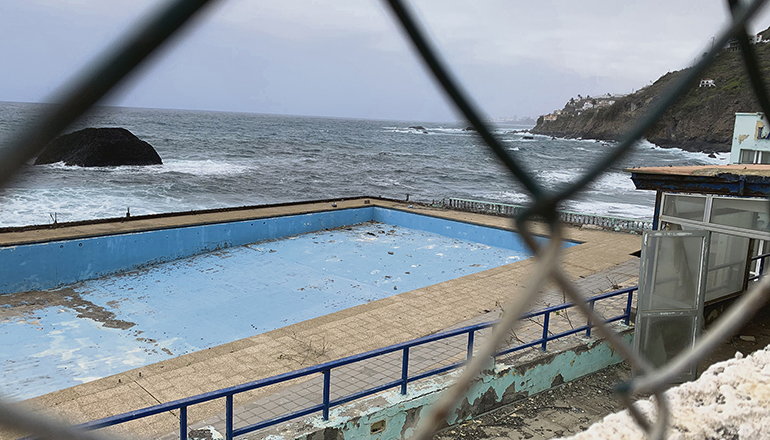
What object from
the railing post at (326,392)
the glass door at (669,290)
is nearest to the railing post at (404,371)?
the railing post at (326,392)

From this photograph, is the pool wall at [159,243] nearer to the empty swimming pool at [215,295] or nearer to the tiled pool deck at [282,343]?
the empty swimming pool at [215,295]

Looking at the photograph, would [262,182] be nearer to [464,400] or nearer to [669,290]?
[669,290]

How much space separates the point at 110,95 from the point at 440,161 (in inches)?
2631

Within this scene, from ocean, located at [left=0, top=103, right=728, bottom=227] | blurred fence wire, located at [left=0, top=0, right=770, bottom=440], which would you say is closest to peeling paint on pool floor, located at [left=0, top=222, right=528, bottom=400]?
ocean, located at [left=0, top=103, right=728, bottom=227]

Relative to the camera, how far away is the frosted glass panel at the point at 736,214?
6875mm

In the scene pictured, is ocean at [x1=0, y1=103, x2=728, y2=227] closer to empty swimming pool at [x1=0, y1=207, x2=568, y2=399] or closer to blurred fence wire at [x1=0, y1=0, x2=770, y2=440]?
empty swimming pool at [x1=0, y1=207, x2=568, y2=399]

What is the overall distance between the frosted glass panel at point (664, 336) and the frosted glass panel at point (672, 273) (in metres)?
0.16

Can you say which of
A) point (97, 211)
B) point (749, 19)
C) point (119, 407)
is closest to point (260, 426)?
point (119, 407)

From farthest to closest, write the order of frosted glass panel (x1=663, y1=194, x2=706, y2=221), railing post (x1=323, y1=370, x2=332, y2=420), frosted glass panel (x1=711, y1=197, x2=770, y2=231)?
frosted glass panel (x1=663, y1=194, x2=706, y2=221), frosted glass panel (x1=711, y1=197, x2=770, y2=231), railing post (x1=323, y1=370, x2=332, y2=420)

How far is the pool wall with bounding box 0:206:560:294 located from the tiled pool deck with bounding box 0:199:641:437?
374 mm

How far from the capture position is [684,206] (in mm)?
7242

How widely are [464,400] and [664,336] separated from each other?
2.87 metres

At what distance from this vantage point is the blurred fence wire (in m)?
0.39

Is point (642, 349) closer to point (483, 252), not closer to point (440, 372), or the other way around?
point (440, 372)
